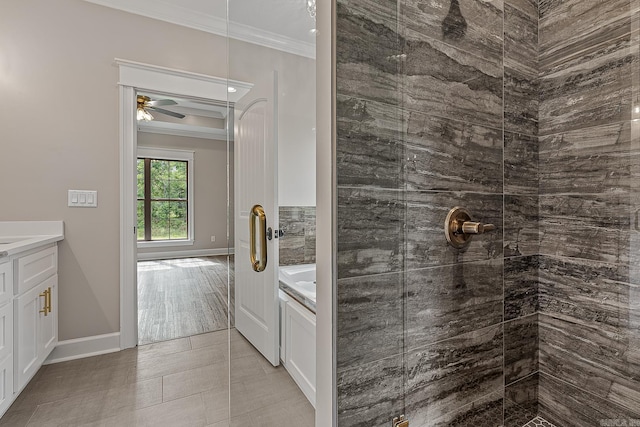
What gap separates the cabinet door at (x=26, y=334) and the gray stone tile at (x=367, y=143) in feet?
6.11

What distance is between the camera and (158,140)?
6.12 meters

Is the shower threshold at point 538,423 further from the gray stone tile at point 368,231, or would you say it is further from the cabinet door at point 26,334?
the cabinet door at point 26,334

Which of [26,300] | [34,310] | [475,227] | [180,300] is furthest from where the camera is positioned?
[180,300]

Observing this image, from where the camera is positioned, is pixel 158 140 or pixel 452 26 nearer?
Result: pixel 452 26

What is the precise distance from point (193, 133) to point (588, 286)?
6.53m

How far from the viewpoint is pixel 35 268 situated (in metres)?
1.82

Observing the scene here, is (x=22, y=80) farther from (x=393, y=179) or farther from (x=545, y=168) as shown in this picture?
(x=545, y=168)

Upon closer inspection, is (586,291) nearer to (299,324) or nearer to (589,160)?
(589,160)

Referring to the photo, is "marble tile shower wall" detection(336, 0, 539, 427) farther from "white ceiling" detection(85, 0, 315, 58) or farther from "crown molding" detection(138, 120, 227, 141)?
"crown molding" detection(138, 120, 227, 141)

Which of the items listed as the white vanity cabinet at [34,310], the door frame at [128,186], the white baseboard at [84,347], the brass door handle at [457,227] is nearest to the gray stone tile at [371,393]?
the brass door handle at [457,227]

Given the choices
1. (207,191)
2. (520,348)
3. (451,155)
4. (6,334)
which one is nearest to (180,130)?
(207,191)

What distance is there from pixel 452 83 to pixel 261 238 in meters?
0.84

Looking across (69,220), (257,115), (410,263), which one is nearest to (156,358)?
(69,220)

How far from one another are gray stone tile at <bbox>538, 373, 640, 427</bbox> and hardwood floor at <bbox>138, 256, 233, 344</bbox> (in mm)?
1447
